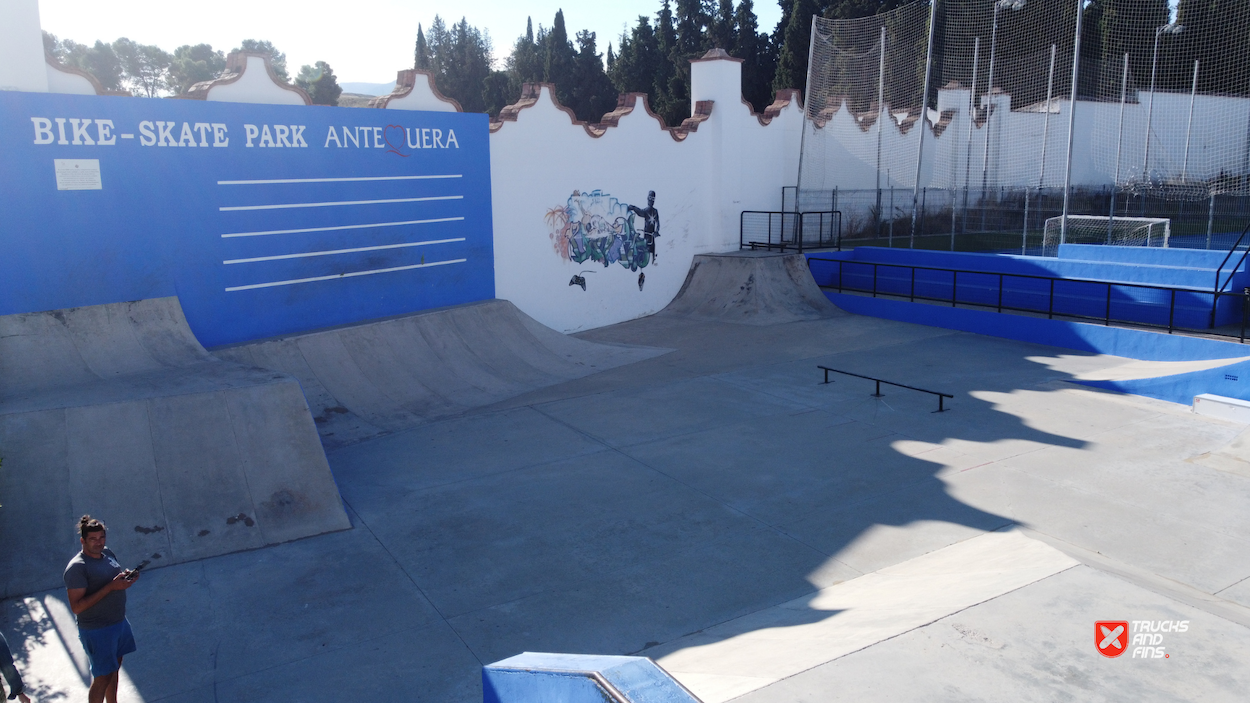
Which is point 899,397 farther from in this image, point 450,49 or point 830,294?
point 450,49

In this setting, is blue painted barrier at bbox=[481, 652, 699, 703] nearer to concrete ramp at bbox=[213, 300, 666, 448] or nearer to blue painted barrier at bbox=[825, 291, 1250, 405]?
concrete ramp at bbox=[213, 300, 666, 448]

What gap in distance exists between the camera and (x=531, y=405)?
11.4m

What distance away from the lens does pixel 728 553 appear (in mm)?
6785

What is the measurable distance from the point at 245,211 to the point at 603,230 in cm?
742

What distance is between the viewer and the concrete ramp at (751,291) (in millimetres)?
17281

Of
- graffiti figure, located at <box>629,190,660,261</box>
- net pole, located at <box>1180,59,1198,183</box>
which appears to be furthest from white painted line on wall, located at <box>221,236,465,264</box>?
net pole, located at <box>1180,59,1198,183</box>

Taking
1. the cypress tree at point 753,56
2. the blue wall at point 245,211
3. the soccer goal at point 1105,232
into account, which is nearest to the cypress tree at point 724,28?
the cypress tree at point 753,56

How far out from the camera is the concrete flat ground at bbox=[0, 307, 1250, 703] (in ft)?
14.1

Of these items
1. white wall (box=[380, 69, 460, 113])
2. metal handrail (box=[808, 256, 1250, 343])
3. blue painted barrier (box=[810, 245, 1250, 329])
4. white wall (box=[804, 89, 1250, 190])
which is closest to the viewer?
metal handrail (box=[808, 256, 1250, 343])

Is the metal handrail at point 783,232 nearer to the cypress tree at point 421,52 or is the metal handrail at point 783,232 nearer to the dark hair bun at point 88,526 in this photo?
the dark hair bun at point 88,526

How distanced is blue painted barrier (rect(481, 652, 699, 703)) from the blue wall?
8.77 meters

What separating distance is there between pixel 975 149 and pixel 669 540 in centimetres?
2374

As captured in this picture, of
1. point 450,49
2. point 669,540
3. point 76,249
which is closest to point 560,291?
point 76,249

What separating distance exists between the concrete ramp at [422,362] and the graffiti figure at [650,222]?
12.8 ft
